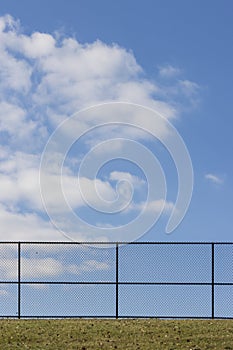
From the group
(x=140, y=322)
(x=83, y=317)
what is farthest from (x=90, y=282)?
(x=140, y=322)

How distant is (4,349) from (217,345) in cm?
587

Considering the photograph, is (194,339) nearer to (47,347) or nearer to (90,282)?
(47,347)

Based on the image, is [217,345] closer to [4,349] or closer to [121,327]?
[121,327]

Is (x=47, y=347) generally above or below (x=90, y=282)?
below

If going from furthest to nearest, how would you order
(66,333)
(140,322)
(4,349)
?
(140,322) → (66,333) → (4,349)

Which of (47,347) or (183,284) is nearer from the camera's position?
(47,347)

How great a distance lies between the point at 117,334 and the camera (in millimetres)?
22016

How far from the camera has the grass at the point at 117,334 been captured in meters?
20.8

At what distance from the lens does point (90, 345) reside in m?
20.8

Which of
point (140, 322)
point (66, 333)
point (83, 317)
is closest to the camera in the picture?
point (66, 333)

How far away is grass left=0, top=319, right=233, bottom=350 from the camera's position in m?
20.8

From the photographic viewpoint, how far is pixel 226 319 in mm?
25750

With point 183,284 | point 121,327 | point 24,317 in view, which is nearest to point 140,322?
point 121,327

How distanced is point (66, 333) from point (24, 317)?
4380 millimetres
